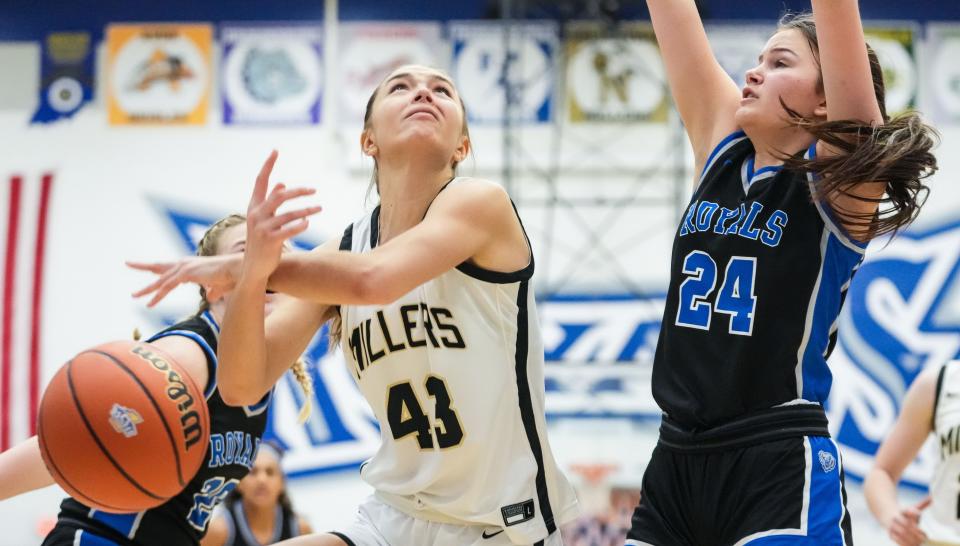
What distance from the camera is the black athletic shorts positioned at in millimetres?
2594

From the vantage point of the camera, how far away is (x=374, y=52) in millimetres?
10094

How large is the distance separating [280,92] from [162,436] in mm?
7441

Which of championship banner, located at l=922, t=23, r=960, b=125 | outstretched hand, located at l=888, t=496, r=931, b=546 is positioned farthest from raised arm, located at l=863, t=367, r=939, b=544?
championship banner, located at l=922, t=23, r=960, b=125

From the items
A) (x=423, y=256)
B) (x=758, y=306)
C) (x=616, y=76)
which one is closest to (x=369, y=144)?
(x=423, y=256)

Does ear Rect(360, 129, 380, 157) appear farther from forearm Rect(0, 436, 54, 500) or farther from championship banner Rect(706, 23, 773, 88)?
championship banner Rect(706, 23, 773, 88)

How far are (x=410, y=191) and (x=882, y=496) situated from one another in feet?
8.54

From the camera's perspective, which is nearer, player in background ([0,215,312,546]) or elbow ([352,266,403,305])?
elbow ([352,266,403,305])

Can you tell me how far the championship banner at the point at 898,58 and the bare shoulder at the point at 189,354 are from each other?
310 inches

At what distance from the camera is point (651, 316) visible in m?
9.40

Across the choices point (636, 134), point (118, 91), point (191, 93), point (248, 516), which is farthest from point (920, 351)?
point (118, 91)

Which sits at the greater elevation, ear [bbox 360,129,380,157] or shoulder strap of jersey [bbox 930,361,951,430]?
ear [bbox 360,129,380,157]

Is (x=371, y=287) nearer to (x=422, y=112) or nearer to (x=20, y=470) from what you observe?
(x=422, y=112)

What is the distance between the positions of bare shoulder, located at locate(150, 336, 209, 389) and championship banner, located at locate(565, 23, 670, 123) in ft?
22.6

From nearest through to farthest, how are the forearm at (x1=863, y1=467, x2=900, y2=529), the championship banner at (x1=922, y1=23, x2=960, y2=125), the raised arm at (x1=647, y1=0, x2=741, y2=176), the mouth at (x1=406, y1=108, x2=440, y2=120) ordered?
the raised arm at (x1=647, y1=0, x2=741, y2=176) < the mouth at (x1=406, y1=108, x2=440, y2=120) < the forearm at (x1=863, y1=467, x2=900, y2=529) < the championship banner at (x1=922, y1=23, x2=960, y2=125)
